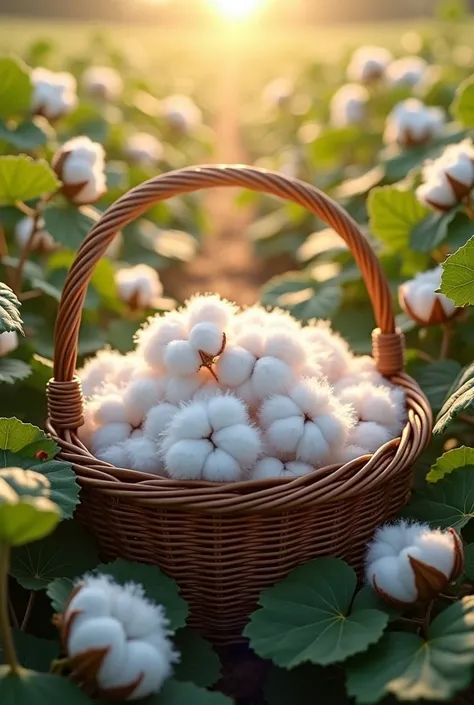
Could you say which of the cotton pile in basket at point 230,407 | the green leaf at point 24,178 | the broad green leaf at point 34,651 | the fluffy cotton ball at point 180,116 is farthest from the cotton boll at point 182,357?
the fluffy cotton ball at point 180,116

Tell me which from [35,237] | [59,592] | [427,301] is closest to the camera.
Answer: [59,592]

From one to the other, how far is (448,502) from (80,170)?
1.06 m

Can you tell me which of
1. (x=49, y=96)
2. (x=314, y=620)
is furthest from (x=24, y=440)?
(x=49, y=96)

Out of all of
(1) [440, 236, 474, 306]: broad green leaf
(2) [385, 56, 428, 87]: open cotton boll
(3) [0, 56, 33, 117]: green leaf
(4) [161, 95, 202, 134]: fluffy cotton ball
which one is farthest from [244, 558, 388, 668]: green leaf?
(4) [161, 95, 202, 134]: fluffy cotton ball

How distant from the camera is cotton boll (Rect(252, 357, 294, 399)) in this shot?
4.98 feet

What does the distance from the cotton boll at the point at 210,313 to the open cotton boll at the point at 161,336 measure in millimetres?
20

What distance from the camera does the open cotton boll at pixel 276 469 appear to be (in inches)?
57.9

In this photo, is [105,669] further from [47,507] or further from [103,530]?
[103,530]

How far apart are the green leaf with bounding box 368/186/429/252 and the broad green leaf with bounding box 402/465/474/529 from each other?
79 cm

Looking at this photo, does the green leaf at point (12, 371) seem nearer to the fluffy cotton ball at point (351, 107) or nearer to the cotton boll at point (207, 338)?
the cotton boll at point (207, 338)

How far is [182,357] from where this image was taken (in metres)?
1.52

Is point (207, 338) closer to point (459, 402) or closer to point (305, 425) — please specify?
point (305, 425)

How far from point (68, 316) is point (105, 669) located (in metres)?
0.60

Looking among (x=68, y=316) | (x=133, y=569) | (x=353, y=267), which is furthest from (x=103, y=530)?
(x=353, y=267)
